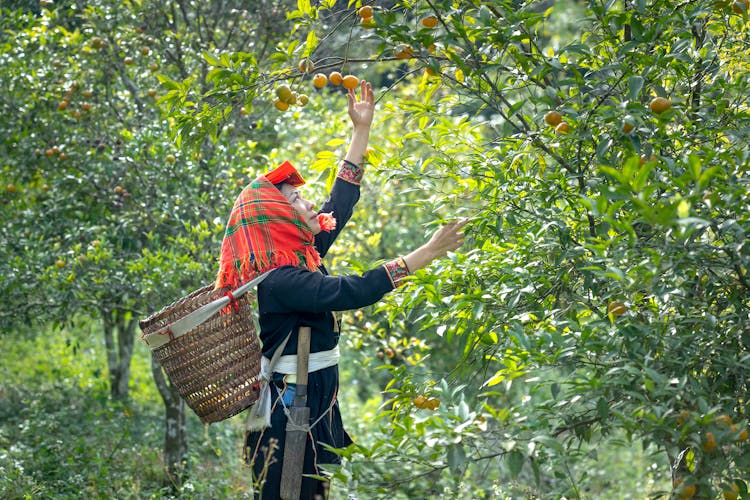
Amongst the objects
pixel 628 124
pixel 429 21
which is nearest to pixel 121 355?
pixel 429 21

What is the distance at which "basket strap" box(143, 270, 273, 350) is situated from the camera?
279cm

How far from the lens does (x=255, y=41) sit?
5.52m

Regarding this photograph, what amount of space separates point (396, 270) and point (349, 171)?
2.30ft

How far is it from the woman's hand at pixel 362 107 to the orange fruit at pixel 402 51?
626mm

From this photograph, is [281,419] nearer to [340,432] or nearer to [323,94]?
[340,432]

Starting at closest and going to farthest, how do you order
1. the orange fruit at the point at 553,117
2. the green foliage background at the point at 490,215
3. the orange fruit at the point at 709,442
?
the orange fruit at the point at 709,442 < the green foliage background at the point at 490,215 < the orange fruit at the point at 553,117

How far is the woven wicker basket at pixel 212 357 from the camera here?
112 inches

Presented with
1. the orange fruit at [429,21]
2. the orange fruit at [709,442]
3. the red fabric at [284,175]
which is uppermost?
the orange fruit at [429,21]

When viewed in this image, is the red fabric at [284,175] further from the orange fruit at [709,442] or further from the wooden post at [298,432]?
the orange fruit at [709,442]

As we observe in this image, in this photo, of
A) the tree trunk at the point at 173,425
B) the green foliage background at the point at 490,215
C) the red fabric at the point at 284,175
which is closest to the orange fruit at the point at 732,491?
the green foliage background at the point at 490,215

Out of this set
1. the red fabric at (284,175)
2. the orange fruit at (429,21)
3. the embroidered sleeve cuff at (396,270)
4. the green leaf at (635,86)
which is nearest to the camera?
the green leaf at (635,86)

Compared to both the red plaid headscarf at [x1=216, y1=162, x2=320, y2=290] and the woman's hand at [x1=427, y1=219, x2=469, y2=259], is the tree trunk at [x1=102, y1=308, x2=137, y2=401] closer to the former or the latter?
the red plaid headscarf at [x1=216, y1=162, x2=320, y2=290]

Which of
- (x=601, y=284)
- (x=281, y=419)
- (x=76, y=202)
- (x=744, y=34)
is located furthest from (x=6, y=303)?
(x=744, y=34)

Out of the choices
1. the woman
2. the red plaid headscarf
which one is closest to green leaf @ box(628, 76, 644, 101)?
the woman
